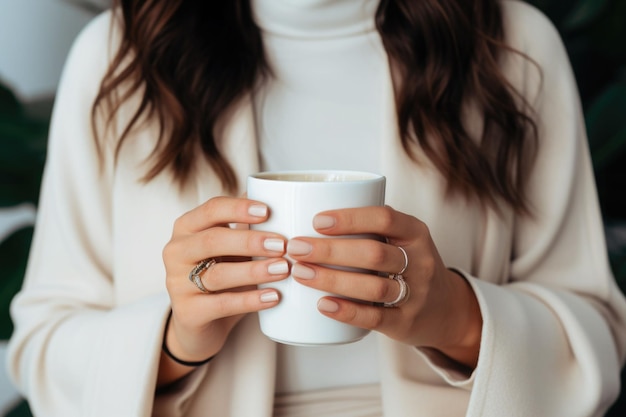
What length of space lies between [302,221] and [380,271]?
94 millimetres

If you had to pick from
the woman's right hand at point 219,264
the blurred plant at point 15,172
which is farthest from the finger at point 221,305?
the blurred plant at point 15,172

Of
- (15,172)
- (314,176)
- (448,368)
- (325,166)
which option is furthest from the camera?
(15,172)

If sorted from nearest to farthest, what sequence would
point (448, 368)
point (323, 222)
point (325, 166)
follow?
point (323, 222) < point (448, 368) < point (325, 166)

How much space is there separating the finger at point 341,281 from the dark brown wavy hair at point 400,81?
1.17 feet

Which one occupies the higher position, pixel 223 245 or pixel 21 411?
pixel 223 245

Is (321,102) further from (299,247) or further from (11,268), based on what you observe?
(11,268)

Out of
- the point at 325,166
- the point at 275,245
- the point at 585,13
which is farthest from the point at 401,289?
the point at 585,13

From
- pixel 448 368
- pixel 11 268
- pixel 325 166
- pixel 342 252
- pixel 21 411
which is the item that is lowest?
pixel 21 411

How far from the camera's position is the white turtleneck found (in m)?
0.95

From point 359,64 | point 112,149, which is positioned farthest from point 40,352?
point 359,64

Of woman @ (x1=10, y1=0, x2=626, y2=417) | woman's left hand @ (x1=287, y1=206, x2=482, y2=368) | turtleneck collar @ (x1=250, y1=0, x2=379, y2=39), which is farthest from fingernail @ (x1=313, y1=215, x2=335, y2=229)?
turtleneck collar @ (x1=250, y1=0, x2=379, y2=39)

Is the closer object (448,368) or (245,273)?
(245,273)

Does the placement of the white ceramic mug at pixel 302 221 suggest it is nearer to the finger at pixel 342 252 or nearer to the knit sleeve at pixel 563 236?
the finger at pixel 342 252

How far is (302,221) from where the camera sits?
60cm
